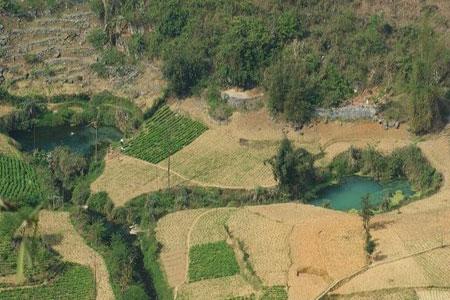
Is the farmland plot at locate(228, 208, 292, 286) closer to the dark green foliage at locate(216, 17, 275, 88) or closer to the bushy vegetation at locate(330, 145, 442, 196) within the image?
the bushy vegetation at locate(330, 145, 442, 196)

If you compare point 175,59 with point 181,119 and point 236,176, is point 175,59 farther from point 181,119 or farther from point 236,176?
point 236,176

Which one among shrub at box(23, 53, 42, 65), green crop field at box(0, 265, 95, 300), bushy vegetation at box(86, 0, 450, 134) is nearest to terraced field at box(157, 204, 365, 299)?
green crop field at box(0, 265, 95, 300)

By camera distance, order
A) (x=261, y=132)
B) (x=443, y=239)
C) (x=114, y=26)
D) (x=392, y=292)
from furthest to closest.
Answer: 1. (x=114, y=26)
2. (x=261, y=132)
3. (x=443, y=239)
4. (x=392, y=292)

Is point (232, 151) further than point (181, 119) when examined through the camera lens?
No

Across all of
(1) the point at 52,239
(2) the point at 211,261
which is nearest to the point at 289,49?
(2) the point at 211,261

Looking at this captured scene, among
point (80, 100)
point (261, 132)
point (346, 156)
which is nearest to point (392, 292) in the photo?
point (346, 156)

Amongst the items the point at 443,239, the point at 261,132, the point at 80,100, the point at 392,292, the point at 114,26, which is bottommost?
the point at 392,292

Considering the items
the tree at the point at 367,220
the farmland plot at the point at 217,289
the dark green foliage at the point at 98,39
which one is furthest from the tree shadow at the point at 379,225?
the dark green foliage at the point at 98,39
